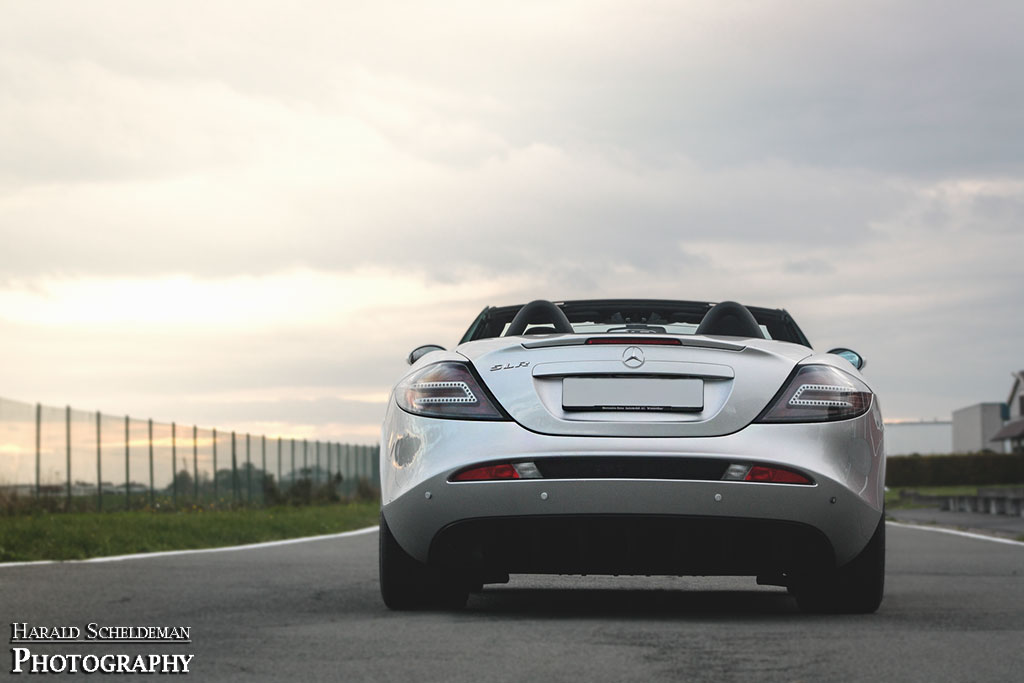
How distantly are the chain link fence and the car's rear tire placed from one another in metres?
16.8

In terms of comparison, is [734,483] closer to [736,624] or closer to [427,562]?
[736,624]

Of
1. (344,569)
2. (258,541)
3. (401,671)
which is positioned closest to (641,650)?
(401,671)

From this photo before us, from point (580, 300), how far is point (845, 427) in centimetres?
207

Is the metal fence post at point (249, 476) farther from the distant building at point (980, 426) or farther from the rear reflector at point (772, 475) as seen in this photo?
the distant building at point (980, 426)

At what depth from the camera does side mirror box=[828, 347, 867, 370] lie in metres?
6.26

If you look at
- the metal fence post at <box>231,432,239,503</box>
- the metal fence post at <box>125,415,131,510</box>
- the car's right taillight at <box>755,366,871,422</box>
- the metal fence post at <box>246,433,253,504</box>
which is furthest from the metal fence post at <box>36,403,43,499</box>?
the car's right taillight at <box>755,366,871,422</box>

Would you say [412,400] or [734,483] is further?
[412,400]

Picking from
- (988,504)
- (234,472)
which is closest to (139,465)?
(234,472)

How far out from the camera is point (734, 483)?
5320mm

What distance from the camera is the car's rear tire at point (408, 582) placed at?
5977mm

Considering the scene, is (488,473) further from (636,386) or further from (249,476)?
(249,476)

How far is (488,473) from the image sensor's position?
5.41 m

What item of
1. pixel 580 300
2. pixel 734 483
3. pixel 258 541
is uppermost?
pixel 580 300

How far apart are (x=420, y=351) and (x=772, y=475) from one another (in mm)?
1841
